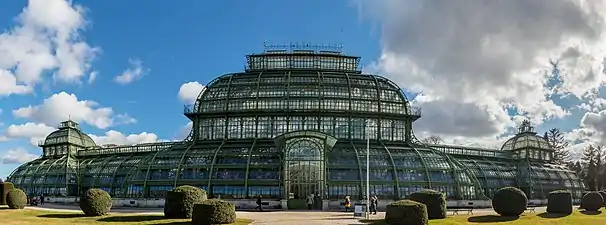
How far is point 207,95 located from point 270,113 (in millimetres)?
10553

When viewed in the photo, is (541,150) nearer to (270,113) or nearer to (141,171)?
(270,113)

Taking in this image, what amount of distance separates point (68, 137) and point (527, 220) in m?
78.1

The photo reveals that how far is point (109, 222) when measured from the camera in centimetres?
4753

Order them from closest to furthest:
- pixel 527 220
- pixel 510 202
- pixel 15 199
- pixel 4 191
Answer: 1. pixel 527 220
2. pixel 510 202
3. pixel 15 199
4. pixel 4 191

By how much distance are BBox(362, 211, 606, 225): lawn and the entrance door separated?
20382 mm

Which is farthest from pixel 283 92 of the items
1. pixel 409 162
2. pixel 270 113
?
pixel 409 162

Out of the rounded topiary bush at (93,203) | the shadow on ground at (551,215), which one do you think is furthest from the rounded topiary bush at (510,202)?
the rounded topiary bush at (93,203)

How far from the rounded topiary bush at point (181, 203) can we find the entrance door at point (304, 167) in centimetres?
2221

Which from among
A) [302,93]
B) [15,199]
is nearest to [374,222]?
[302,93]

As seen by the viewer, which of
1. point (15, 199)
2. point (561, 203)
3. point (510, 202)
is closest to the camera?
point (510, 202)

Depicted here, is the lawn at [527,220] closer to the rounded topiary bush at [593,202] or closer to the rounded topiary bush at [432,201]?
the rounded topiary bush at [432,201]

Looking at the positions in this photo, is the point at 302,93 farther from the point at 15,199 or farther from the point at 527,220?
the point at 15,199

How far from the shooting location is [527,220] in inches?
2084

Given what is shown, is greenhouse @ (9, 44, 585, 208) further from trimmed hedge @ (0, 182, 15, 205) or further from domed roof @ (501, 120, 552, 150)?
trimmed hedge @ (0, 182, 15, 205)
